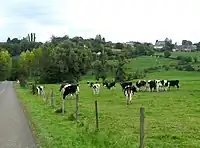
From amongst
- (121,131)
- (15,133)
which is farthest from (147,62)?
(15,133)

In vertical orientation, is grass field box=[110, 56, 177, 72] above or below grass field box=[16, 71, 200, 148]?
Answer: above

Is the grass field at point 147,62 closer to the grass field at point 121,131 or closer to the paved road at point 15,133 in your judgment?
the grass field at point 121,131

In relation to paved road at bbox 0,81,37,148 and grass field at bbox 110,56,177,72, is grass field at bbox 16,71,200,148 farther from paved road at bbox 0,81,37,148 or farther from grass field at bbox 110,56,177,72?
grass field at bbox 110,56,177,72

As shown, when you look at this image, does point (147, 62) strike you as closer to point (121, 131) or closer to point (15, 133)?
point (121, 131)

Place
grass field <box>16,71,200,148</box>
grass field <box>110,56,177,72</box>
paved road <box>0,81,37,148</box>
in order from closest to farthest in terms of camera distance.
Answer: paved road <box>0,81,37,148</box> → grass field <box>16,71,200,148</box> → grass field <box>110,56,177,72</box>

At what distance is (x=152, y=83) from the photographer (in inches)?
1925

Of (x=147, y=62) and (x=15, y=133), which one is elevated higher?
(x=147, y=62)

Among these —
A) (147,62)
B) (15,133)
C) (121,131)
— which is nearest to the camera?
(15,133)

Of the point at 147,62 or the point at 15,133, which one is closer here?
the point at 15,133

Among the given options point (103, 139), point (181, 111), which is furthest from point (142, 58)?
point (103, 139)

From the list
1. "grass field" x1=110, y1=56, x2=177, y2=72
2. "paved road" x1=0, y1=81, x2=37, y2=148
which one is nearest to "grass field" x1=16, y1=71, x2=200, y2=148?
"paved road" x1=0, y1=81, x2=37, y2=148

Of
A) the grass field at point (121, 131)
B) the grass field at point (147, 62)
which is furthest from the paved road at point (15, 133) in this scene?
the grass field at point (147, 62)

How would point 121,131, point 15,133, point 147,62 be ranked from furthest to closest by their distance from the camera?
point 147,62 → point 121,131 → point 15,133

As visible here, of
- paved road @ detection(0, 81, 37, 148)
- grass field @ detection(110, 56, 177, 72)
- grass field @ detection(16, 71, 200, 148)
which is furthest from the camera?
grass field @ detection(110, 56, 177, 72)
